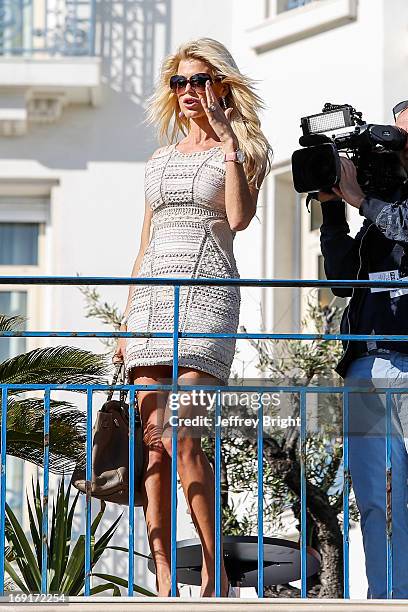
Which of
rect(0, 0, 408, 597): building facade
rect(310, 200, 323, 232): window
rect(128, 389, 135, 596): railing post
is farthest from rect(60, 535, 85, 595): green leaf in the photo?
rect(310, 200, 323, 232): window

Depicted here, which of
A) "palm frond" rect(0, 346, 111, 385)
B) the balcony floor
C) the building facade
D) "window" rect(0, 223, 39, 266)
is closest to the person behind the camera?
the balcony floor

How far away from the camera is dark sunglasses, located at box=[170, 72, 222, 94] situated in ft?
23.3

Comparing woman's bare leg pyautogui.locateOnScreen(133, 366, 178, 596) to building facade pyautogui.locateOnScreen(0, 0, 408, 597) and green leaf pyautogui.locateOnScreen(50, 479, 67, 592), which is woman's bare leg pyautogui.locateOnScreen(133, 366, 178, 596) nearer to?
green leaf pyautogui.locateOnScreen(50, 479, 67, 592)

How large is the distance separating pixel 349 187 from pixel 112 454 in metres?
1.38

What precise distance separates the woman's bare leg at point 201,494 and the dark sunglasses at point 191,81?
113cm

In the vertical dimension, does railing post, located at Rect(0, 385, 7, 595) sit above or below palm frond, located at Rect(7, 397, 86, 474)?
below

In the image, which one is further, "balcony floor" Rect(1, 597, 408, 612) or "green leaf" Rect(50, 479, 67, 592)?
"green leaf" Rect(50, 479, 67, 592)

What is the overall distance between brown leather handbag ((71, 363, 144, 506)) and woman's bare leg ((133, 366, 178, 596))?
6 centimetres

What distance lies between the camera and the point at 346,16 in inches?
485

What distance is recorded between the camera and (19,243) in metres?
13.6

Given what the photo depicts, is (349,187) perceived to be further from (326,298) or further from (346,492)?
(326,298)

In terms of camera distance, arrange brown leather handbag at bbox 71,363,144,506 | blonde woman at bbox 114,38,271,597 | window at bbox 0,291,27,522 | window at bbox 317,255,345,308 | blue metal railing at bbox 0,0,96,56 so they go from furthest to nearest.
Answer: blue metal railing at bbox 0,0,96,56, window at bbox 0,291,27,522, window at bbox 317,255,345,308, brown leather handbag at bbox 71,363,144,506, blonde woman at bbox 114,38,271,597

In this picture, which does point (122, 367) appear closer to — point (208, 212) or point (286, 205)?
point (208, 212)

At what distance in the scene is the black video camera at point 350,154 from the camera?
6.93 m
